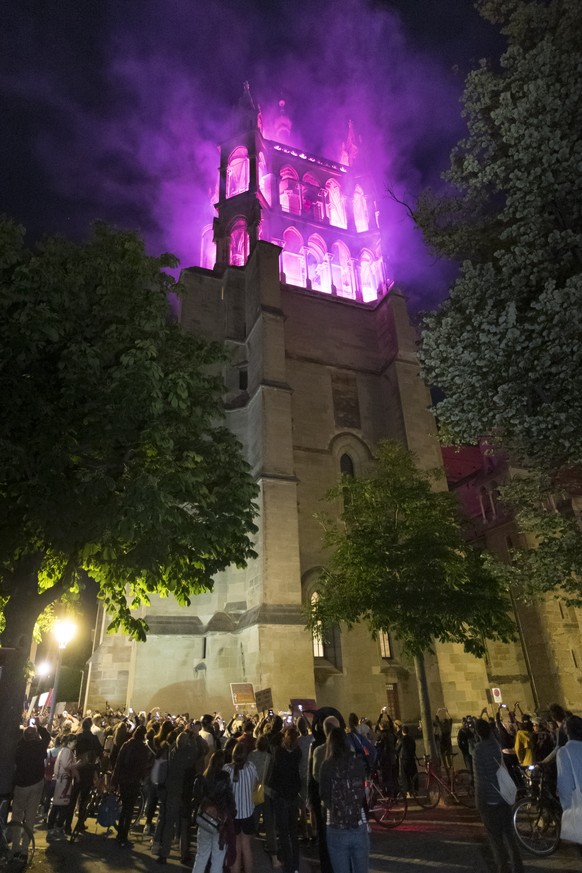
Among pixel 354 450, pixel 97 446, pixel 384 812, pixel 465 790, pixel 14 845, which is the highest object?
pixel 354 450

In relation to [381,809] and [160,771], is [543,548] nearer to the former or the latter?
[381,809]

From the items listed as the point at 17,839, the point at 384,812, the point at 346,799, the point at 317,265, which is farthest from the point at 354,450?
the point at 346,799

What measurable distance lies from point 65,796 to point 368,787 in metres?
5.10

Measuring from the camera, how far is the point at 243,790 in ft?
19.3

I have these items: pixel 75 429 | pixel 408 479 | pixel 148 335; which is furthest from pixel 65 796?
pixel 408 479

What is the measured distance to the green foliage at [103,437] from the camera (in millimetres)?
7348

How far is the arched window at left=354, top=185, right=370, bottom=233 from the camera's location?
36.5 metres

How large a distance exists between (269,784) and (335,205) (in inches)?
1469

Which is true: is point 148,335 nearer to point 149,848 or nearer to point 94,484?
point 94,484

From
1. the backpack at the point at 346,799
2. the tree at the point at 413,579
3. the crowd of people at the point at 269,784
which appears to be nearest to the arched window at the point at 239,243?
the tree at the point at 413,579

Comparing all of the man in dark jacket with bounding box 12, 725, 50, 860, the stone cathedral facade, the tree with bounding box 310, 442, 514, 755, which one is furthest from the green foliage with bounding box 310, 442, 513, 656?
the man in dark jacket with bounding box 12, 725, 50, 860

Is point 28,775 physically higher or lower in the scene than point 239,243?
lower

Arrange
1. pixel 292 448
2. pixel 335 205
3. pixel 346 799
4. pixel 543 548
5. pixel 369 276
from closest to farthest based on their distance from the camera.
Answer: pixel 346 799 < pixel 543 548 < pixel 292 448 < pixel 369 276 < pixel 335 205

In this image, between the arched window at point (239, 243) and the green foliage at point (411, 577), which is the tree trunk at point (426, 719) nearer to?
the green foliage at point (411, 577)
